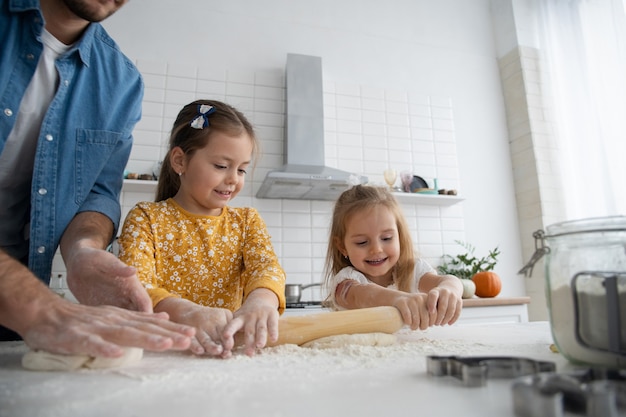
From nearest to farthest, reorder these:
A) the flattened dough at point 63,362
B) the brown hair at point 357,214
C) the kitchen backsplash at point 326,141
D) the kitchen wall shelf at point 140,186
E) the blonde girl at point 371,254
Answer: the flattened dough at point 63,362, the blonde girl at point 371,254, the brown hair at point 357,214, the kitchen wall shelf at point 140,186, the kitchen backsplash at point 326,141

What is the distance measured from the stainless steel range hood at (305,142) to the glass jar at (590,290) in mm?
1766

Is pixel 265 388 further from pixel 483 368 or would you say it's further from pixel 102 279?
pixel 102 279

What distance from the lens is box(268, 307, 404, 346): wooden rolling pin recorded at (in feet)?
2.23

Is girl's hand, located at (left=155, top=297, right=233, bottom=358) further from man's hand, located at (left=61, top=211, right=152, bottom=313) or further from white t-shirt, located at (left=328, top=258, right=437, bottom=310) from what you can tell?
white t-shirt, located at (left=328, top=258, right=437, bottom=310)

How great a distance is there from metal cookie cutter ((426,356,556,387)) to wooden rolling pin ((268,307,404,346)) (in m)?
0.27

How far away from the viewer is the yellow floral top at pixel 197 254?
0.96m

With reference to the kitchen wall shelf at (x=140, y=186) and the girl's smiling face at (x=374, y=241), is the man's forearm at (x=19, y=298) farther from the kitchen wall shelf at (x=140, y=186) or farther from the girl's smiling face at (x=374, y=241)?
the kitchen wall shelf at (x=140, y=186)

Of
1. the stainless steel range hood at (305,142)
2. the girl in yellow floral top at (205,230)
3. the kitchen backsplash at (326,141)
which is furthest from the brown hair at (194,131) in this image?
the kitchen backsplash at (326,141)

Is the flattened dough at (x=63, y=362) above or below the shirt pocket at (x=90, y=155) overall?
below

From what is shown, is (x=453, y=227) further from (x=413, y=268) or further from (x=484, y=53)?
(x=413, y=268)

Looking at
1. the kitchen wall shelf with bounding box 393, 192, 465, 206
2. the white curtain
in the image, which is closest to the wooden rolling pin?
the kitchen wall shelf with bounding box 393, 192, 465, 206

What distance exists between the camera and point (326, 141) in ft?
8.95

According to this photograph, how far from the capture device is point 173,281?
100 centimetres

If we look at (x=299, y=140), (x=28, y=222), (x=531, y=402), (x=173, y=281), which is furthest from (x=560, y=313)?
(x=299, y=140)
